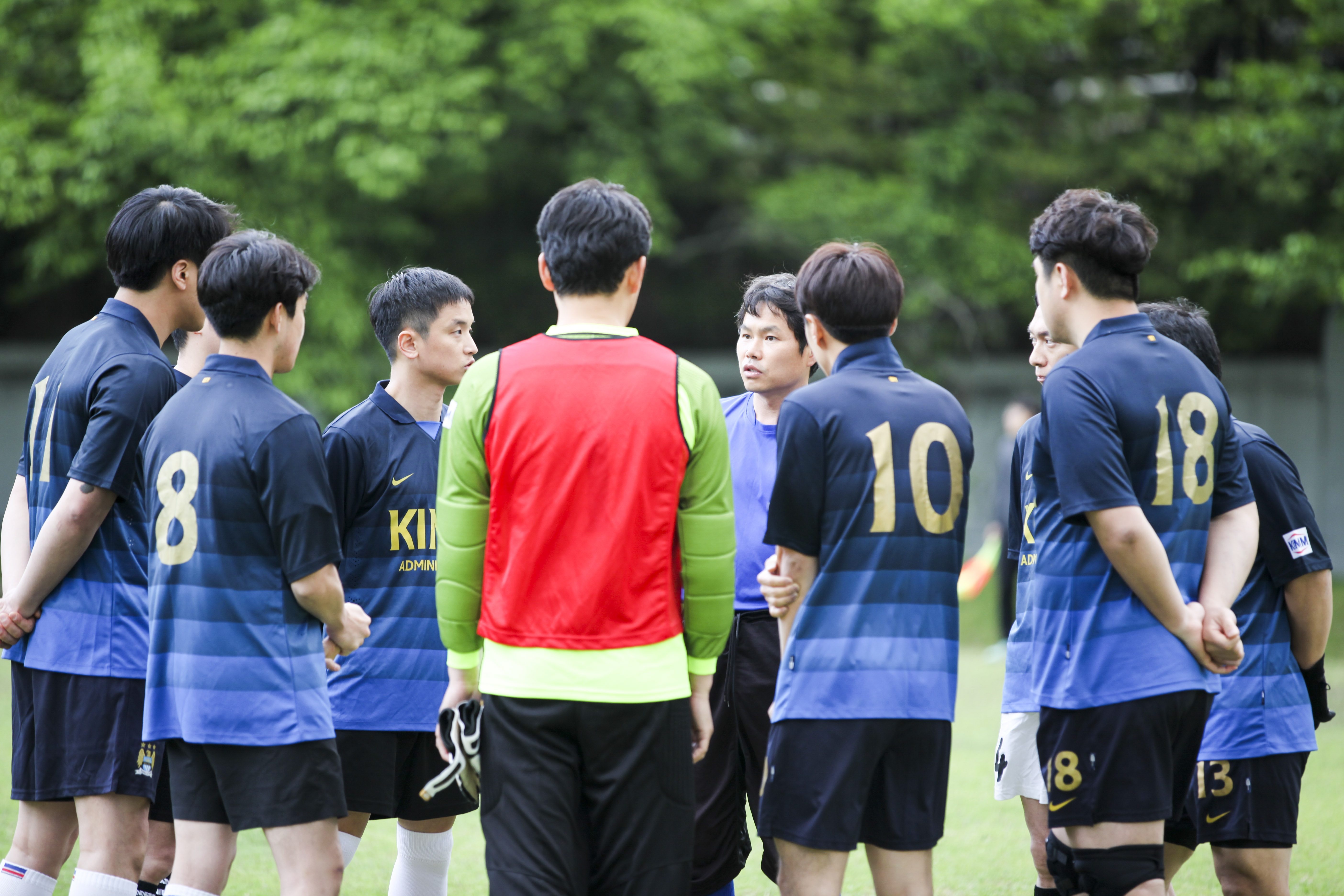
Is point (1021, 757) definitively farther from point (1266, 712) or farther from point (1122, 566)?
point (1122, 566)

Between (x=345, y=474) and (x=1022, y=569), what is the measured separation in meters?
2.18

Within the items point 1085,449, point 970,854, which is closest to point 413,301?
point 1085,449

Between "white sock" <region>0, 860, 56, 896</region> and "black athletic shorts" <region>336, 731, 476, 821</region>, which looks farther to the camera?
"black athletic shorts" <region>336, 731, 476, 821</region>

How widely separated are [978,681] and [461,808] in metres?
6.52

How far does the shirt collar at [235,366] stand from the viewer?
3084mm

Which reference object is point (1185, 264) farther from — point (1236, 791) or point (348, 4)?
point (1236, 791)

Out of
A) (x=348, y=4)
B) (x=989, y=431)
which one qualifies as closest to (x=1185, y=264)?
(x=989, y=431)

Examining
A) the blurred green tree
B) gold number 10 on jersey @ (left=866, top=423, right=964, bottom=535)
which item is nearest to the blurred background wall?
the blurred green tree

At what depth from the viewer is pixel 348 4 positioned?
12695mm

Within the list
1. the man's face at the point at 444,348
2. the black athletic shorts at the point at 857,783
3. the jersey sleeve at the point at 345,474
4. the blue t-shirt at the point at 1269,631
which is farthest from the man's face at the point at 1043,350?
the jersey sleeve at the point at 345,474

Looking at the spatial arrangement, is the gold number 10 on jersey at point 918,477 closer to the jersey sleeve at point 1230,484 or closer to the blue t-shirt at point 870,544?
the blue t-shirt at point 870,544

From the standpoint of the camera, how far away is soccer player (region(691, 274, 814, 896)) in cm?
383

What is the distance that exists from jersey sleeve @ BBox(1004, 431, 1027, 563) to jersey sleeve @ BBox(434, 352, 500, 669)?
184cm

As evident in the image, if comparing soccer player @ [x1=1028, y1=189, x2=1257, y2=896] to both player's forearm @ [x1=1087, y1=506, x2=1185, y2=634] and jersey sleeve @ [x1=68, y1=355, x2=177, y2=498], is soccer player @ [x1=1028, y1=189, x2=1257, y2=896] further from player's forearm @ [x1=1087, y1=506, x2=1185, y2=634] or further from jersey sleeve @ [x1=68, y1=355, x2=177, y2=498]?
jersey sleeve @ [x1=68, y1=355, x2=177, y2=498]
